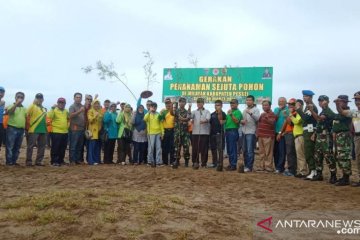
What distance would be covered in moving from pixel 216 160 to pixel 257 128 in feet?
4.92

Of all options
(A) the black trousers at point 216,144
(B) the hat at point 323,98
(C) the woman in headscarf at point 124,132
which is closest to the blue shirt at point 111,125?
(C) the woman in headscarf at point 124,132

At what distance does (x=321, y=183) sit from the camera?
7391mm

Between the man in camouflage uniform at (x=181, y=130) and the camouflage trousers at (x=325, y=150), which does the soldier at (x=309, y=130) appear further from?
the man in camouflage uniform at (x=181, y=130)

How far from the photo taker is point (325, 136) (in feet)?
24.3

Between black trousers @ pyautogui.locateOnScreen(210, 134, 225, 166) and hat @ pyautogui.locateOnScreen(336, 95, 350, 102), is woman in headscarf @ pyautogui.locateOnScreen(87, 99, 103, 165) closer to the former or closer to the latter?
black trousers @ pyautogui.locateOnScreen(210, 134, 225, 166)

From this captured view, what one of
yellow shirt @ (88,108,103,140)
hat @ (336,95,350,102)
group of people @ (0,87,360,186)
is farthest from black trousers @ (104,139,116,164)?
hat @ (336,95,350,102)

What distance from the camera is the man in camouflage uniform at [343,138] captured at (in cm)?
707

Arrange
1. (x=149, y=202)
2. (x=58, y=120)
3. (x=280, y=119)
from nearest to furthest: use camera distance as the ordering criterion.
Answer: (x=149, y=202) → (x=280, y=119) → (x=58, y=120)

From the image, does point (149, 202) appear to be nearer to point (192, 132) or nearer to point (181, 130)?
point (181, 130)

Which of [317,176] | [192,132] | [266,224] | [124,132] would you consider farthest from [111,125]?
[266,224]

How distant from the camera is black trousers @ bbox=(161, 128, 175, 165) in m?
9.94

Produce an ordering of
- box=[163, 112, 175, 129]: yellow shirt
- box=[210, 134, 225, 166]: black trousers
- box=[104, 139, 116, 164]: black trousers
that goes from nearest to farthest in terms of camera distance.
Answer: box=[210, 134, 225, 166]: black trousers
box=[163, 112, 175, 129]: yellow shirt
box=[104, 139, 116, 164]: black trousers

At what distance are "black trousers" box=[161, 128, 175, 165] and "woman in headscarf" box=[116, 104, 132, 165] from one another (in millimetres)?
1083

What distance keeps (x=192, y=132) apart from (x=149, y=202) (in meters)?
4.85
